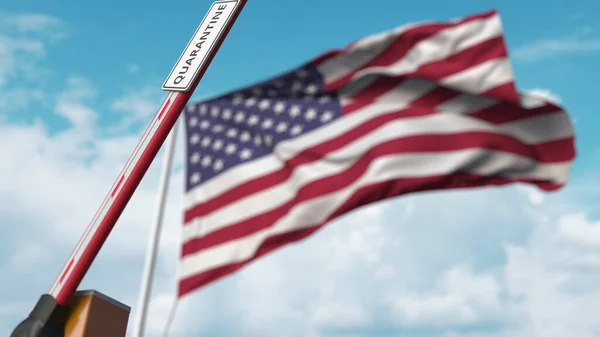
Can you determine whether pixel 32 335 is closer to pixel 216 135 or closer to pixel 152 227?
pixel 152 227

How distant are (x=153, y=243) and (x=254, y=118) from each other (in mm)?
2234

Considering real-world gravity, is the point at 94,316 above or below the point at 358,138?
below

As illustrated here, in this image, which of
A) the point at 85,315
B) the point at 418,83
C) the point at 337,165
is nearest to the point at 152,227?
the point at 85,315

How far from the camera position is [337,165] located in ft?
28.7

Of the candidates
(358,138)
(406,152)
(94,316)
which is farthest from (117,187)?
(406,152)

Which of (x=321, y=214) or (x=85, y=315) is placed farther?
(x=321, y=214)

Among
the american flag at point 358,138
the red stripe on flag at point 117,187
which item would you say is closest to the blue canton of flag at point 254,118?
the american flag at point 358,138

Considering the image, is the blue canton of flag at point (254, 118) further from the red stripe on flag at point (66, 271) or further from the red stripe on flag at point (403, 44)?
the red stripe on flag at point (66, 271)

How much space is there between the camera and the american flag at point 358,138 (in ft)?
27.4

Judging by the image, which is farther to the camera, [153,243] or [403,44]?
[403,44]

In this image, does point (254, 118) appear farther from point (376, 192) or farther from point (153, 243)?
point (153, 243)

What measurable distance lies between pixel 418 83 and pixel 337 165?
56.3 inches

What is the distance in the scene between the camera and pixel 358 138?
8.77m

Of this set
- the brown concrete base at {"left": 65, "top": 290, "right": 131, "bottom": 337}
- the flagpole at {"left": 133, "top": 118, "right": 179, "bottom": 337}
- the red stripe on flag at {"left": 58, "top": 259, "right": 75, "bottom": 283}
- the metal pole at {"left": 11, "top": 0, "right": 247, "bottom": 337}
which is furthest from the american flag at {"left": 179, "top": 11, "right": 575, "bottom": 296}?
the red stripe on flag at {"left": 58, "top": 259, "right": 75, "bottom": 283}
